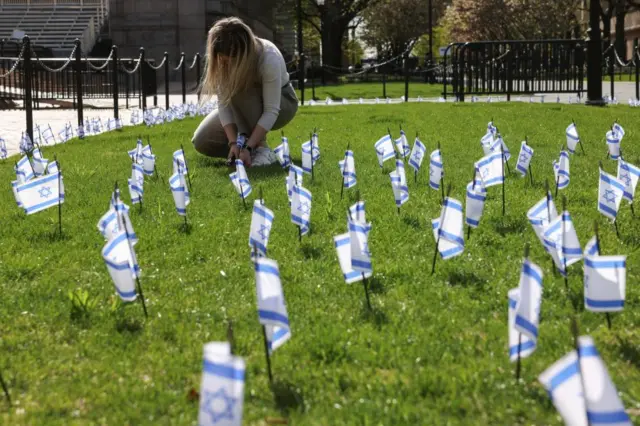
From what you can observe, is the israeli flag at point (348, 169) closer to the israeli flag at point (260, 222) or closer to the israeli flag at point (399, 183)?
the israeli flag at point (399, 183)

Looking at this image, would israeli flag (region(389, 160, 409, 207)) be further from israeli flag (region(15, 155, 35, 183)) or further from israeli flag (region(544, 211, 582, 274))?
israeli flag (region(15, 155, 35, 183))

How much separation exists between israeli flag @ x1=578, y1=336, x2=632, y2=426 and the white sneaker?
6.65 m

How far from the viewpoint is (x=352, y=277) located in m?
3.86

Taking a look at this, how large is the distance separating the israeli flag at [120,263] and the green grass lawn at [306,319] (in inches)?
7.0

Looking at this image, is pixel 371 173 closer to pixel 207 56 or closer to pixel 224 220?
pixel 207 56

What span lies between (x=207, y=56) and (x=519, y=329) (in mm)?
5891

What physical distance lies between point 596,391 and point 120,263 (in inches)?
79.0

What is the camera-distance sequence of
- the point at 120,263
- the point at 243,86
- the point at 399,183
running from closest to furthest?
the point at 120,263, the point at 399,183, the point at 243,86

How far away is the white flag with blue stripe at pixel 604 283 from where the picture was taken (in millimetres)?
3031

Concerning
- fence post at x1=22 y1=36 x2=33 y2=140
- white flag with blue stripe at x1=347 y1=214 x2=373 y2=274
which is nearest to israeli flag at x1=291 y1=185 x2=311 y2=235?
white flag with blue stripe at x1=347 y1=214 x2=373 y2=274

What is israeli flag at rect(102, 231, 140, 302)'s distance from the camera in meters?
3.54

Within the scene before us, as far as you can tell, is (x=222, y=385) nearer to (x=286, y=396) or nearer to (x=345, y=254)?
(x=286, y=396)

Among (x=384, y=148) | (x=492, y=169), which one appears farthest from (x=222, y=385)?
(x=384, y=148)

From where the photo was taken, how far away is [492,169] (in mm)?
5633
